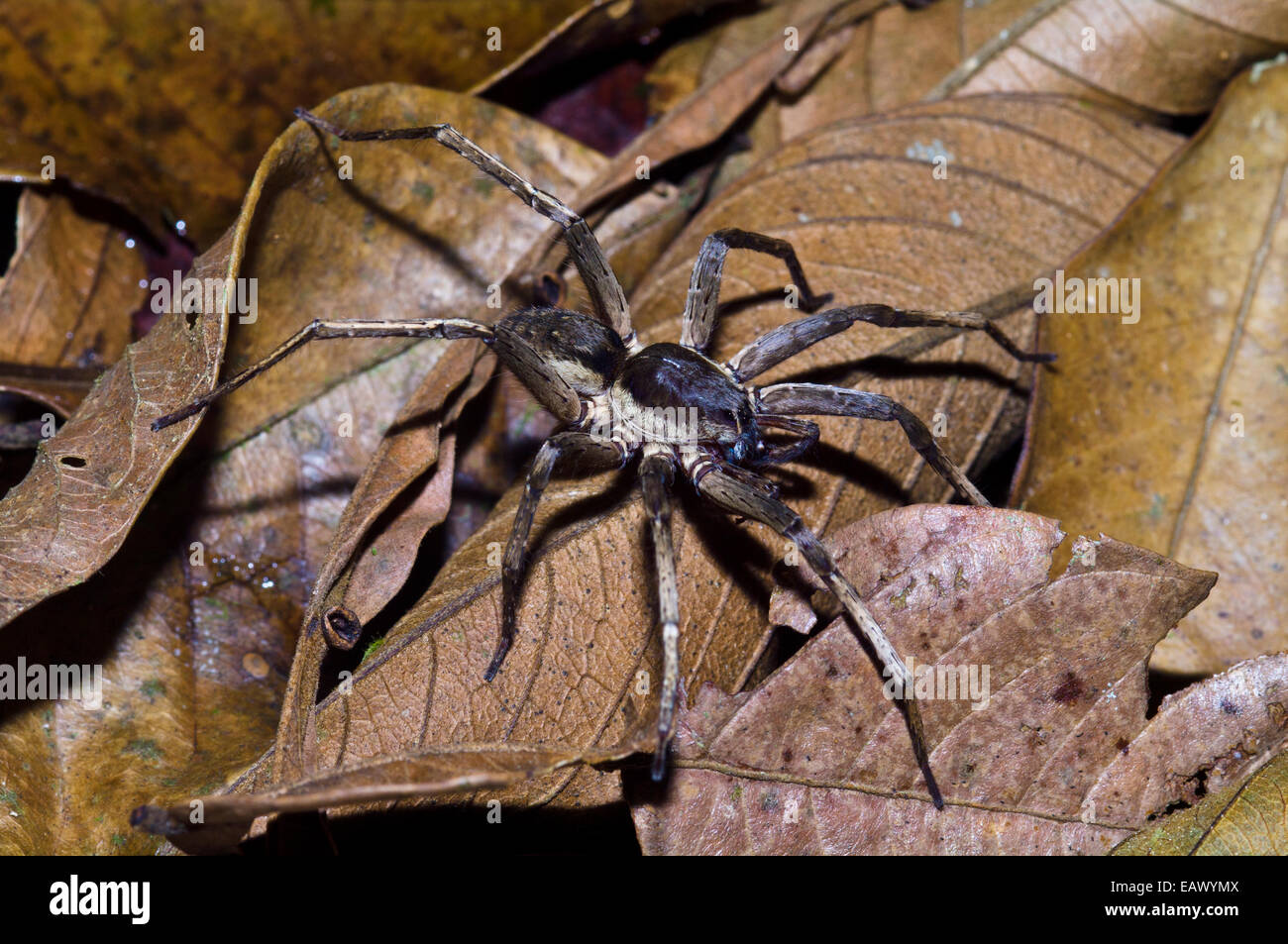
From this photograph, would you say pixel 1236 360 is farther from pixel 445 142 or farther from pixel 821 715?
pixel 445 142

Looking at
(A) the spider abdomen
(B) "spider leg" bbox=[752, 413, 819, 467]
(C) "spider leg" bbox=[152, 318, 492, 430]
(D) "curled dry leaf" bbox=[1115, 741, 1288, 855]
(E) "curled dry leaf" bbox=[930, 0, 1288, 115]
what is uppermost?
(E) "curled dry leaf" bbox=[930, 0, 1288, 115]

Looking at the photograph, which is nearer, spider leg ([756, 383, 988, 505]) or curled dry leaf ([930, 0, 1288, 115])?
spider leg ([756, 383, 988, 505])

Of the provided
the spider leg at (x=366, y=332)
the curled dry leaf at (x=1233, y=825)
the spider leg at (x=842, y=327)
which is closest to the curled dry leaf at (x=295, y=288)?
the spider leg at (x=366, y=332)

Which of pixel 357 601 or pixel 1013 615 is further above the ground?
pixel 357 601

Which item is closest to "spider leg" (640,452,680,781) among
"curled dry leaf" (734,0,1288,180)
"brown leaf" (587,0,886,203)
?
"brown leaf" (587,0,886,203)

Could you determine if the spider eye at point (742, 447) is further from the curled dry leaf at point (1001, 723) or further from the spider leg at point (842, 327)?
the curled dry leaf at point (1001, 723)

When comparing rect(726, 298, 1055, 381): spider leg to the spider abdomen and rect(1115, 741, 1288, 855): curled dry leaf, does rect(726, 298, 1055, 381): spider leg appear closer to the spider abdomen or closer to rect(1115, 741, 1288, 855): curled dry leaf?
the spider abdomen
